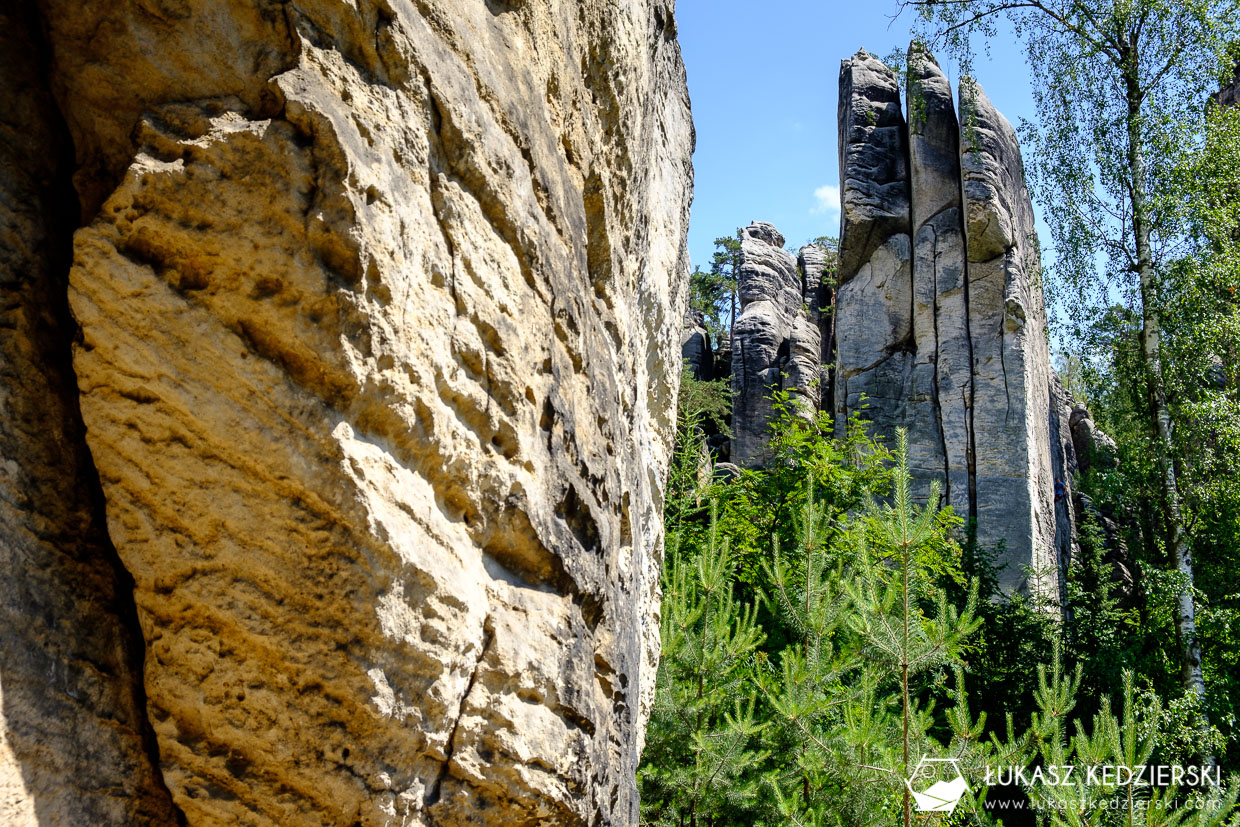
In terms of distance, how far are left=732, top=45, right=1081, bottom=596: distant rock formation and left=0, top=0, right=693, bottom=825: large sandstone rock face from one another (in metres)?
12.4

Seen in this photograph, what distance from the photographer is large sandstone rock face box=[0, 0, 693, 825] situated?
170 cm

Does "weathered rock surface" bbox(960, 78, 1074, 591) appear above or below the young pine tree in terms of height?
above

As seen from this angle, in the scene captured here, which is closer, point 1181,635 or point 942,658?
point 942,658

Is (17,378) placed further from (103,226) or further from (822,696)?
(822,696)

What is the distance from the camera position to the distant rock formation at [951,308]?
13820 mm

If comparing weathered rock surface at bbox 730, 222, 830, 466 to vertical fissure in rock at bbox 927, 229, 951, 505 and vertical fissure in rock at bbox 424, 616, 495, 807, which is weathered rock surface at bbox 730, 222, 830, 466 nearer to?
vertical fissure in rock at bbox 927, 229, 951, 505

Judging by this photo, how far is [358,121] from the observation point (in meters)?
1.80

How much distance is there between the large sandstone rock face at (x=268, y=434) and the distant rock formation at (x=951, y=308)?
12.4 meters

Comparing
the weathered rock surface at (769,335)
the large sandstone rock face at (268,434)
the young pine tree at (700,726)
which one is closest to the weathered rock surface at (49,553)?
the large sandstone rock face at (268,434)

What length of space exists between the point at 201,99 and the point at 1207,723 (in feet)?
32.9

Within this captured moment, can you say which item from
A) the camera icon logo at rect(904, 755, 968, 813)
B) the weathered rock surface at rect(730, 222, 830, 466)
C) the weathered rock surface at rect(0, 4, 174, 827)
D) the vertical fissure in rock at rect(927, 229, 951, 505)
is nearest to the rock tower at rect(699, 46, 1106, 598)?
the vertical fissure in rock at rect(927, 229, 951, 505)

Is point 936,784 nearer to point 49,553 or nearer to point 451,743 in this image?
point 451,743

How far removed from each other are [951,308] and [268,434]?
14662 millimetres

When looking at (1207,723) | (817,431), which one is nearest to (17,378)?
(817,431)
